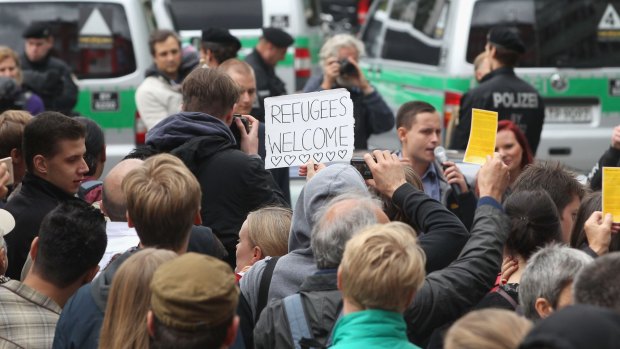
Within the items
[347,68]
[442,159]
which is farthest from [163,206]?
[347,68]

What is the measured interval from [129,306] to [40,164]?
84.9 inches

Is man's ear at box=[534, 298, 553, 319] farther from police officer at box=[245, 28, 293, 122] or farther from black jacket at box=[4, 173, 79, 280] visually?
police officer at box=[245, 28, 293, 122]

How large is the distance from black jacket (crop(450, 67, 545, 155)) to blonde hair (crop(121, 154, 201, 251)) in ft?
16.6

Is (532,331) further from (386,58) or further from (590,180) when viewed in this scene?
(386,58)

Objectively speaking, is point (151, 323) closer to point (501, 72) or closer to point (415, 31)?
point (501, 72)

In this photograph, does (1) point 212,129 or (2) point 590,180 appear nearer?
(1) point 212,129

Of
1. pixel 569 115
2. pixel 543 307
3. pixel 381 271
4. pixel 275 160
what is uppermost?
pixel 381 271

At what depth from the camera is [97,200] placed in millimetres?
6578

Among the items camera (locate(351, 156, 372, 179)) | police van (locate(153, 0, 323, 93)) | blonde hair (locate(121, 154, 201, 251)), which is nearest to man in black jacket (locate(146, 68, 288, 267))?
camera (locate(351, 156, 372, 179))

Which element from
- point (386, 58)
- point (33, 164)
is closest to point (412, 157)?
point (33, 164)

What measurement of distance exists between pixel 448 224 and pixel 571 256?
27.1 inches

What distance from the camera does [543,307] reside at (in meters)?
4.16

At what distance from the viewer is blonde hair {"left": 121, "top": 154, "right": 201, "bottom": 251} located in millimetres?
4480

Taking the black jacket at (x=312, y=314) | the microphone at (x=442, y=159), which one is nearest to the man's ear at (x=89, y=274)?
the black jacket at (x=312, y=314)
